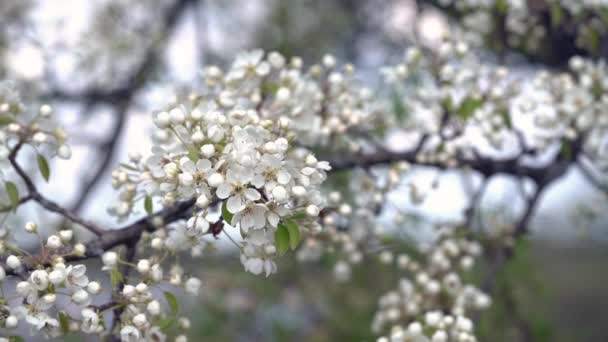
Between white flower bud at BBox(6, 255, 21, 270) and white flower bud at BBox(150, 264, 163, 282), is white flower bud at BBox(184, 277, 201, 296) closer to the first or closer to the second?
white flower bud at BBox(150, 264, 163, 282)

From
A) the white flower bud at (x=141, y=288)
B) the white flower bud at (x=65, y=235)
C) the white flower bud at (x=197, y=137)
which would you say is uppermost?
the white flower bud at (x=197, y=137)

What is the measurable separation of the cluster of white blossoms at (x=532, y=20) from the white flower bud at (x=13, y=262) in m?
2.19

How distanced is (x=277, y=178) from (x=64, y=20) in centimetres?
319

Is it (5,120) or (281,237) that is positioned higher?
(5,120)

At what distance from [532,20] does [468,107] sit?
99cm

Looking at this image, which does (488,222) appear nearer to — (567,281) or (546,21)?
Answer: (546,21)

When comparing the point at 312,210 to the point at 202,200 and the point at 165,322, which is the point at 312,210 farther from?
the point at 165,322

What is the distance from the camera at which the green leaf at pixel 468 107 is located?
240 cm

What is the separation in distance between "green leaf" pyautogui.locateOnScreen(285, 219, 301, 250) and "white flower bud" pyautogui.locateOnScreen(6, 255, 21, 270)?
1.96ft

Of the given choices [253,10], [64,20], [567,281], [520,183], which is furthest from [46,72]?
[567,281]

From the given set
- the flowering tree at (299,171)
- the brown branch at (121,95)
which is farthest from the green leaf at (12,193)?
the brown branch at (121,95)

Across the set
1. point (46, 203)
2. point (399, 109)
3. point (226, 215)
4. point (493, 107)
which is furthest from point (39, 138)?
point (399, 109)

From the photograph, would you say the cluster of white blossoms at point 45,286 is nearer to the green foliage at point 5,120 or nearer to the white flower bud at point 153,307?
the white flower bud at point 153,307

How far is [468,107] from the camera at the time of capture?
2400 millimetres
